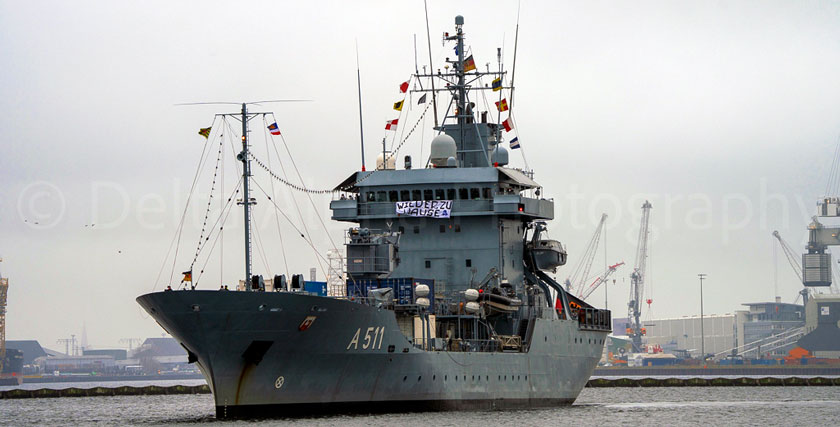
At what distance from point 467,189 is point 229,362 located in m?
16.3

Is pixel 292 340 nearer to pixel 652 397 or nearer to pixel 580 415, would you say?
pixel 580 415

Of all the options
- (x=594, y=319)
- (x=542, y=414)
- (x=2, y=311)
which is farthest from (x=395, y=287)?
(x=2, y=311)

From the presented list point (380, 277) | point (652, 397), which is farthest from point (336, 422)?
point (652, 397)

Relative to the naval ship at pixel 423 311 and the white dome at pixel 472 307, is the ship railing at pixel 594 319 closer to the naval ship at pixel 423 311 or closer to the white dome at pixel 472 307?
the naval ship at pixel 423 311

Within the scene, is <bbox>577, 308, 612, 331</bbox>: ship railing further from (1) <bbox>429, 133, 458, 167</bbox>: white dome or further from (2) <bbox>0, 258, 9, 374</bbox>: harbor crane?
(2) <bbox>0, 258, 9, 374</bbox>: harbor crane

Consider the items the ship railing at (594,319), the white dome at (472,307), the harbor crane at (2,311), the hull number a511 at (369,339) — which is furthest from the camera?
the harbor crane at (2,311)

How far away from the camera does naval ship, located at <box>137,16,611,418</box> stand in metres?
43.6

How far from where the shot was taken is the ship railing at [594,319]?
63156 mm

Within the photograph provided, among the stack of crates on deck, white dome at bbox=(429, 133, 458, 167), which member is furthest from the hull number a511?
white dome at bbox=(429, 133, 458, 167)

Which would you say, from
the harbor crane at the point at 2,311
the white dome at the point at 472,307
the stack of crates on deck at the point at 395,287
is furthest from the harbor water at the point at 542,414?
the harbor crane at the point at 2,311

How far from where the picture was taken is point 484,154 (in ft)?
197

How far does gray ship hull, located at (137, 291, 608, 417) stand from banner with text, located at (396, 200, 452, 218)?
292 inches

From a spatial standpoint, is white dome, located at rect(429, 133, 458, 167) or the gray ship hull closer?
the gray ship hull

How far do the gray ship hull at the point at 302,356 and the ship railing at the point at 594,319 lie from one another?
46.7 feet
